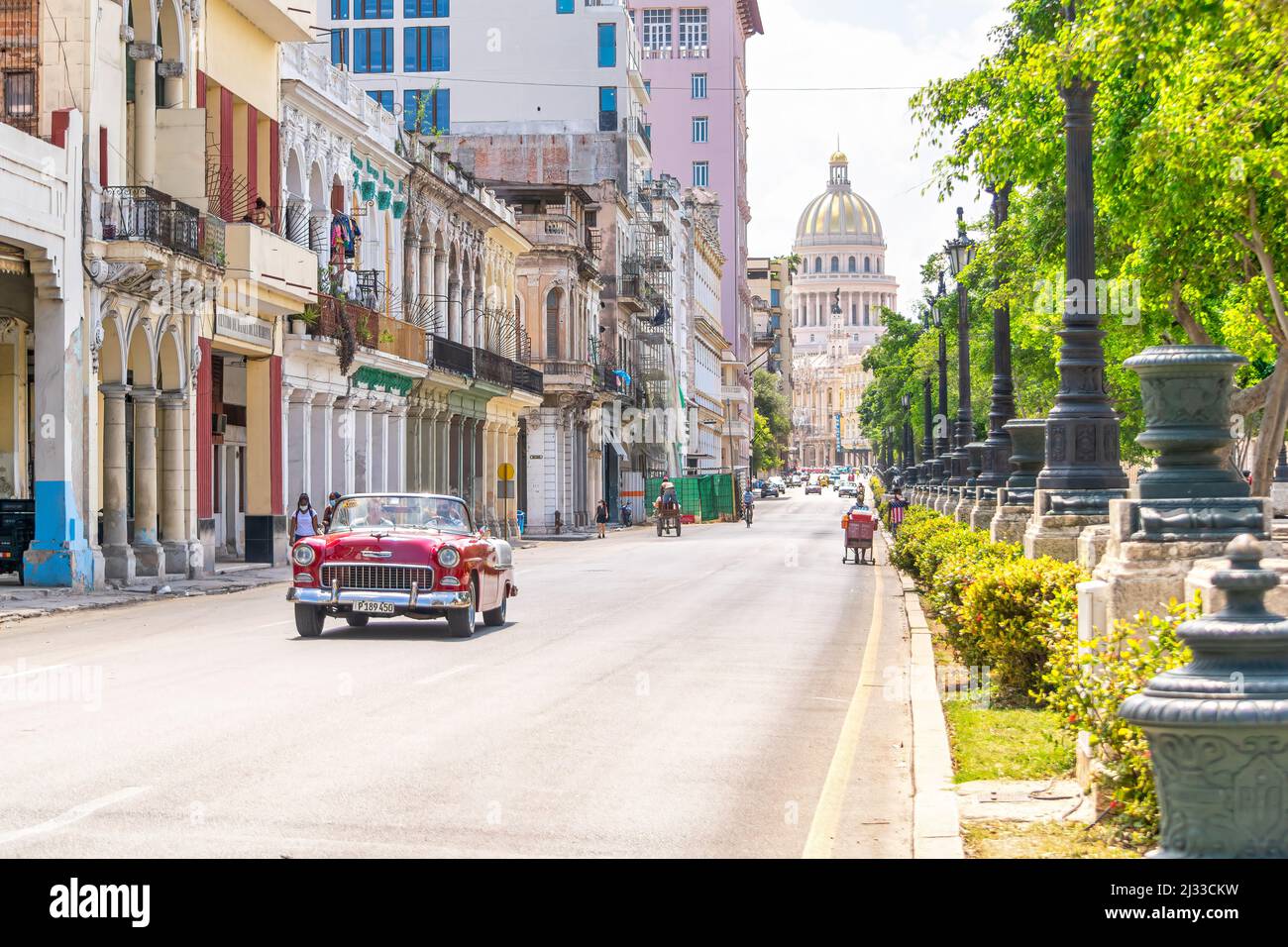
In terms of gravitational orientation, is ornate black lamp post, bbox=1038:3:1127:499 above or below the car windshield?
above

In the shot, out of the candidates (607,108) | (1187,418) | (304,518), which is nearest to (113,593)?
(304,518)

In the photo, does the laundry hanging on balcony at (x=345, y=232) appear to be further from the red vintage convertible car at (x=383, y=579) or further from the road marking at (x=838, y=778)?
the road marking at (x=838, y=778)

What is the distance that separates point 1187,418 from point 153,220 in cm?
2486

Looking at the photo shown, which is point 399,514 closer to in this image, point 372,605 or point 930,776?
point 372,605

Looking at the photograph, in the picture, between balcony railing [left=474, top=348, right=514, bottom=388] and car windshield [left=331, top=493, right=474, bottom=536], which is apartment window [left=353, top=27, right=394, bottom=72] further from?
car windshield [left=331, top=493, right=474, bottom=536]

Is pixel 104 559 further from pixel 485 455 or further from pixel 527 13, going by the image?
pixel 527 13

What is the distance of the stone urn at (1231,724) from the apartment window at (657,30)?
148 metres

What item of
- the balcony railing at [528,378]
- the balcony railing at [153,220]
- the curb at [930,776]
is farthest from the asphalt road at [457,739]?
the balcony railing at [528,378]

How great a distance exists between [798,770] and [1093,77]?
711 centimetres

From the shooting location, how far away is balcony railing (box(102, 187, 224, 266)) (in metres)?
30.5

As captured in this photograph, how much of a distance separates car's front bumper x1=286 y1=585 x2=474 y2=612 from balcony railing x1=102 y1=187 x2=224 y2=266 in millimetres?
13583

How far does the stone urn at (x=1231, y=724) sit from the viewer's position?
5.78 m

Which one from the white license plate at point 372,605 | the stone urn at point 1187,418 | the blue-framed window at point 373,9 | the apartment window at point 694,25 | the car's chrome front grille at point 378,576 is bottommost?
the white license plate at point 372,605

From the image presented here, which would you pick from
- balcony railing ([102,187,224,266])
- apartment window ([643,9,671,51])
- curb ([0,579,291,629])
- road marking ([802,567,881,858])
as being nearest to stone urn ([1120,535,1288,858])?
road marking ([802,567,881,858])
